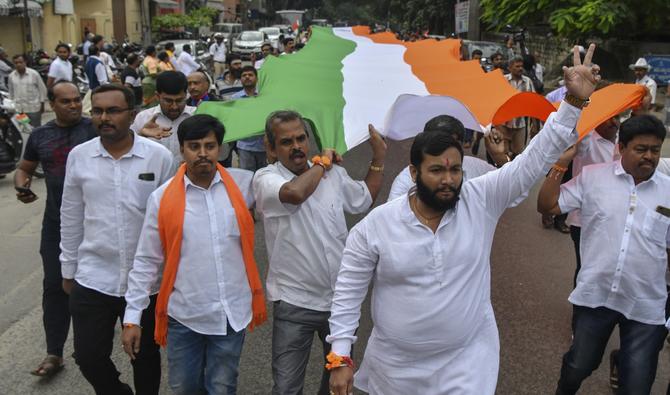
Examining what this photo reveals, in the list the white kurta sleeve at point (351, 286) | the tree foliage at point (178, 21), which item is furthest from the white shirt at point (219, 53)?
the white kurta sleeve at point (351, 286)

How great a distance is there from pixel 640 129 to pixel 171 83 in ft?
9.39

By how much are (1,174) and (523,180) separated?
334 inches

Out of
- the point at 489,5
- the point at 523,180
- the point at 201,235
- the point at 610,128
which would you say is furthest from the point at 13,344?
the point at 489,5

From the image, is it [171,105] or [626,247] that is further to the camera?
[171,105]

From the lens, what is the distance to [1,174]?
30.8ft

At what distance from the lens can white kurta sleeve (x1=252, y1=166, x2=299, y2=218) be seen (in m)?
3.21

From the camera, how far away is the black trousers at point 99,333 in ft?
11.1

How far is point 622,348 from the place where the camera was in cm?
339

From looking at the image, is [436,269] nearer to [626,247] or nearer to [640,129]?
[626,247]

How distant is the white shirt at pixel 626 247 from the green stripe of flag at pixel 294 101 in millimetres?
1378

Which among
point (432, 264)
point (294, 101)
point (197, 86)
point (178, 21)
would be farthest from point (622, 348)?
point (178, 21)

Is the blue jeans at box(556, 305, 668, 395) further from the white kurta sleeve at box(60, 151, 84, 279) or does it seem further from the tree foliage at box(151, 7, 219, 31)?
the tree foliage at box(151, 7, 219, 31)

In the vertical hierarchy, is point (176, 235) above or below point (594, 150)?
below

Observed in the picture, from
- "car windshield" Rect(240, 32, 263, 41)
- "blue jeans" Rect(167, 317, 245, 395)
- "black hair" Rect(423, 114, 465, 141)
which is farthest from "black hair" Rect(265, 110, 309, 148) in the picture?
"car windshield" Rect(240, 32, 263, 41)
